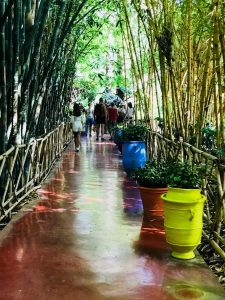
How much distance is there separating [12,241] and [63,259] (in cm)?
65

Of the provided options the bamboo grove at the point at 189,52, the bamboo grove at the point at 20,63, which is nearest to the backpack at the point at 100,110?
the bamboo grove at the point at 189,52

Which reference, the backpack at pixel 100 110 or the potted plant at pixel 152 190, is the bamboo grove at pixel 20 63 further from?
the backpack at pixel 100 110

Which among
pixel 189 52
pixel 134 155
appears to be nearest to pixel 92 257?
pixel 189 52

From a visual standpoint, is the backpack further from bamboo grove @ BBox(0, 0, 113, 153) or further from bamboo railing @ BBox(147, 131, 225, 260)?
bamboo grove @ BBox(0, 0, 113, 153)

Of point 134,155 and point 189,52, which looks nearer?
point 189,52

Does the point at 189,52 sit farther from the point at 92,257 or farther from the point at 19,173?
the point at 92,257

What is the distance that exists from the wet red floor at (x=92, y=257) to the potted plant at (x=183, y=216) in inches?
4.7

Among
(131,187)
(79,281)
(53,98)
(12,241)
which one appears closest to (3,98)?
(12,241)

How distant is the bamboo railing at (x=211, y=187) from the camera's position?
3.71m

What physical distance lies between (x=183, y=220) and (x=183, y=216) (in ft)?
0.10

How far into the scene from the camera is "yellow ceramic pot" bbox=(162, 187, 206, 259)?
11.4 feet

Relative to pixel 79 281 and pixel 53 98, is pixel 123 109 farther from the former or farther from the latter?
pixel 79 281

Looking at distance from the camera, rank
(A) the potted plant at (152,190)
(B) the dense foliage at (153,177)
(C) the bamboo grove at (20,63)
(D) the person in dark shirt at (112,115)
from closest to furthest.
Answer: (C) the bamboo grove at (20,63)
(A) the potted plant at (152,190)
(B) the dense foliage at (153,177)
(D) the person in dark shirt at (112,115)

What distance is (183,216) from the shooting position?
3.47m
